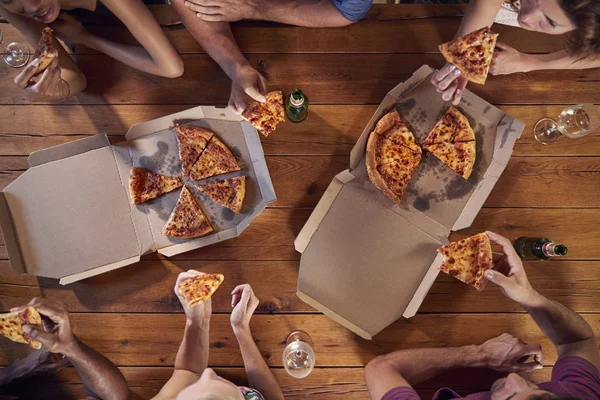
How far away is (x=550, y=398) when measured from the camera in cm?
185

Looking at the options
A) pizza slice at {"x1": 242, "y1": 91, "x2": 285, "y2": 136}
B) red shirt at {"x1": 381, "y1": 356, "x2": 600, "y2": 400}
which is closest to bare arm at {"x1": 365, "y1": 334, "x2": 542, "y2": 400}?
red shirt at {"x1": 381, "y1": 356, "x2": 600, "y2": 400}

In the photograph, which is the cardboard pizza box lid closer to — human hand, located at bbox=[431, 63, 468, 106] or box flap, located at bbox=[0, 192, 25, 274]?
box flap, located at bbox=[0, 192, 25, 274]

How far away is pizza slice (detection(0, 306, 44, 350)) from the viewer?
2.46 metres

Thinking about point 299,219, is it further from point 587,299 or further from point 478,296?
point 587,299

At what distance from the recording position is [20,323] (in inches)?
98.5

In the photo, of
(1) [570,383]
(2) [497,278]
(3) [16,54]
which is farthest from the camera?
(3) [16,54]

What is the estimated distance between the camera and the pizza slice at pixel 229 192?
9.14ft

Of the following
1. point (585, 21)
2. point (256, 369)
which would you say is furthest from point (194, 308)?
point (585, 21)

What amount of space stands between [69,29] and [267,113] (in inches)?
53.7

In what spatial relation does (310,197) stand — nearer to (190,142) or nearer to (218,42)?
(190,142)

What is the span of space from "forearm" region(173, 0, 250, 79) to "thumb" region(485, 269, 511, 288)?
Result: 77.5 inches

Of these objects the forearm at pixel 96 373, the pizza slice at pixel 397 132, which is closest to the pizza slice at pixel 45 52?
the forearm at pixel 96 373

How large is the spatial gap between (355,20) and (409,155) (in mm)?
Result: 956

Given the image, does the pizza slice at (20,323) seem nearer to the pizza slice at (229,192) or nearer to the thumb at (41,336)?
the thumb at (41,336)
